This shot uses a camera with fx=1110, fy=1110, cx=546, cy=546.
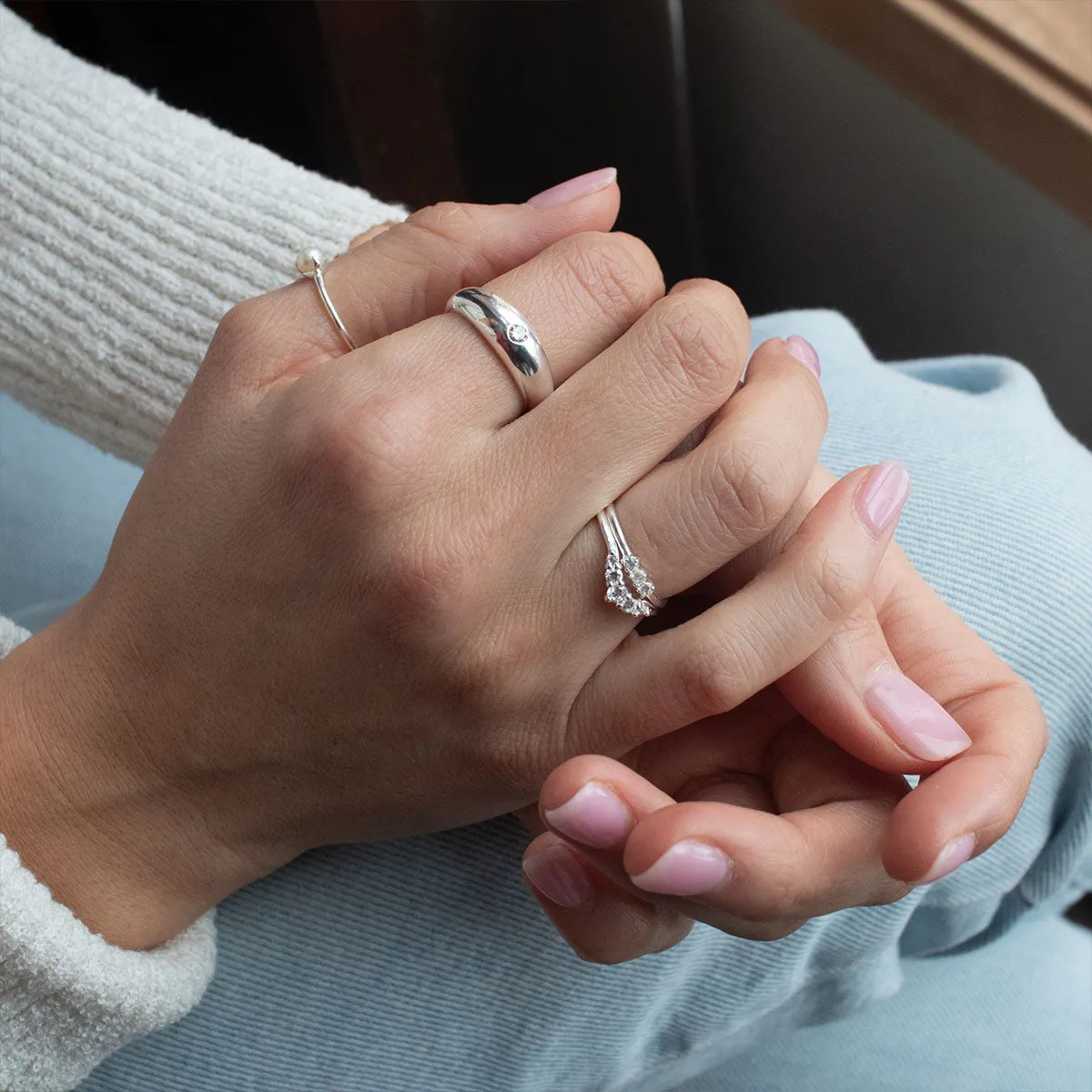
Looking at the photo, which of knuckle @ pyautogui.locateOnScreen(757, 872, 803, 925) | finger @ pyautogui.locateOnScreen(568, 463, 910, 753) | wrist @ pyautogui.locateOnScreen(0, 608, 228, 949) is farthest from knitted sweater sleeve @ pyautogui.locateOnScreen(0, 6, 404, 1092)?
knuckle @ pyautogui.locateOnScreen(757, 872, 803, 925)

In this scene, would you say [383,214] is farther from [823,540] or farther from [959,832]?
[959,832]

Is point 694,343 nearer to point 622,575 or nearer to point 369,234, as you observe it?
point 622,575

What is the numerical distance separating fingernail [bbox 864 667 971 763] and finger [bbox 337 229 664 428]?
19 centimetres

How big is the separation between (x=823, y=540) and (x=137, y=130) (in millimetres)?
579

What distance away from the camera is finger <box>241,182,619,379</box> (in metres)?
0.57

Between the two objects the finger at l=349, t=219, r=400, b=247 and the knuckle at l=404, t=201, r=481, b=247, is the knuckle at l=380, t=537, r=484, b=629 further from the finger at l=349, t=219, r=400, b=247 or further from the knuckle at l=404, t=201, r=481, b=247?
the finger at l=349, t=219, r=400, b=247

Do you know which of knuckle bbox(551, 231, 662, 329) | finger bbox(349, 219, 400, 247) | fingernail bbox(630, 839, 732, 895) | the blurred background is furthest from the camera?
the blurred background

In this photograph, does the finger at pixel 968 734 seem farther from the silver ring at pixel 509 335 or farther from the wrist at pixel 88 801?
the wrist at pixel 88 801

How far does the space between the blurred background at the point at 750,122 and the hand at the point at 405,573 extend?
46 cm

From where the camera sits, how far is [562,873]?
52cm

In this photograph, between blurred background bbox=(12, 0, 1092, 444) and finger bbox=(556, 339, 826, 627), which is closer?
finger bbox=(556, 339, 826, 627)

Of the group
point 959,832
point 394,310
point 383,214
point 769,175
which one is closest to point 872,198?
point 769,175

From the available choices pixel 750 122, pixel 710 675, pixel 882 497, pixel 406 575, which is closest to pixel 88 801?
pixel 406 575

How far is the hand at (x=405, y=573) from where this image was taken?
1.65 feet
